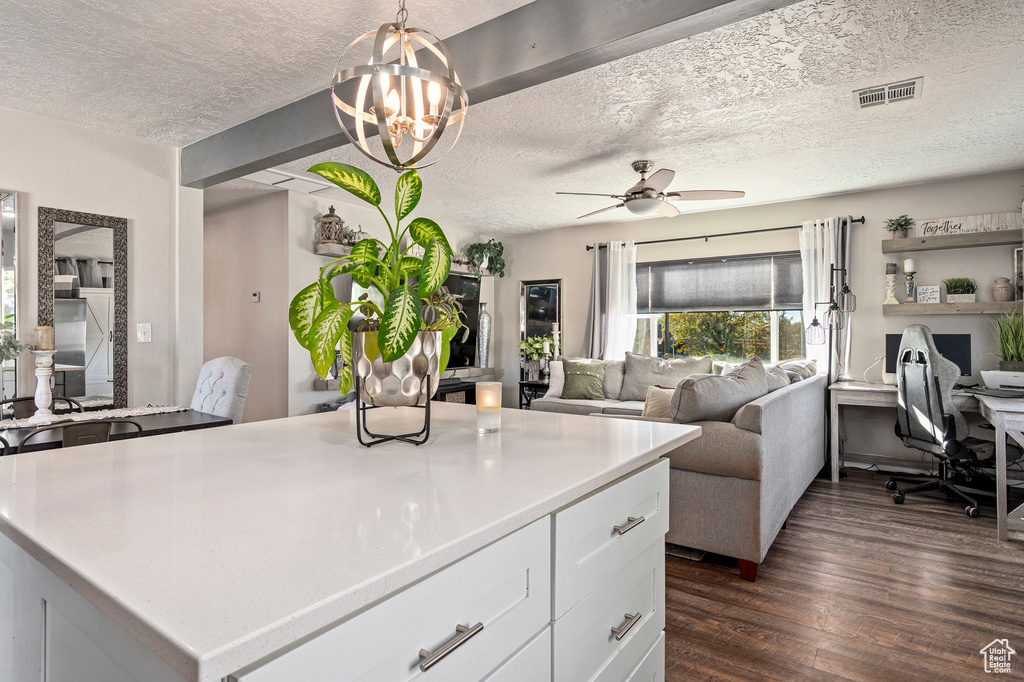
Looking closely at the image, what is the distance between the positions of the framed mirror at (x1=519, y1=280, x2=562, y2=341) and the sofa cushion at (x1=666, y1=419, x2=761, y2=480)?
409 cm

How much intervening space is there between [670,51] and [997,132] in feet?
8.62

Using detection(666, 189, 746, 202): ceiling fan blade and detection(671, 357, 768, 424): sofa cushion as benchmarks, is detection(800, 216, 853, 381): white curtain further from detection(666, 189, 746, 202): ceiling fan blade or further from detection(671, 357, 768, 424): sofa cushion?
detection(671, 357, 768, 424): sofa cushion

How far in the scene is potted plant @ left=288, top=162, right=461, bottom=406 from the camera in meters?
1.13

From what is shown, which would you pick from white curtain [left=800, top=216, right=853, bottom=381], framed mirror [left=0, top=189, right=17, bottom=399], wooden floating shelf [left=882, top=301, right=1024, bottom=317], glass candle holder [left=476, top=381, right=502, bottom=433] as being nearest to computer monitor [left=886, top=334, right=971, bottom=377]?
wooden floating shelf [left=882, top=301, right=1024, bottom=317]

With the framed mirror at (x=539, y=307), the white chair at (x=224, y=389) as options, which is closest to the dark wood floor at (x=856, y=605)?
the white chair at (x=224, y=389)

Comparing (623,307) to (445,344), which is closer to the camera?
(445,344)

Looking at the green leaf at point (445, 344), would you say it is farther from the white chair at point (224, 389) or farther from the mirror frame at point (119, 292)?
the mirror frame at point (119, 292)

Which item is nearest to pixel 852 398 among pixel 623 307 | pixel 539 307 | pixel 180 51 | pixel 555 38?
pixel 623 307

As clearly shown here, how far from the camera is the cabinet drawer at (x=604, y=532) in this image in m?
0.98

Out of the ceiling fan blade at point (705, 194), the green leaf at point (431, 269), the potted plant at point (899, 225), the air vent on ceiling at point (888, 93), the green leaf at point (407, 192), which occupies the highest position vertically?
the air vent on ceiling at point (888, 93)

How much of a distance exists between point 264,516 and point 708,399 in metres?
2.35

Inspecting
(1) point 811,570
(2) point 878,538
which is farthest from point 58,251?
(2) point 878,538

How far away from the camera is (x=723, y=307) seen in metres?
5.70

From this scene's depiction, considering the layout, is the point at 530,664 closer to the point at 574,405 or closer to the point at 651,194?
the point at 651,194
